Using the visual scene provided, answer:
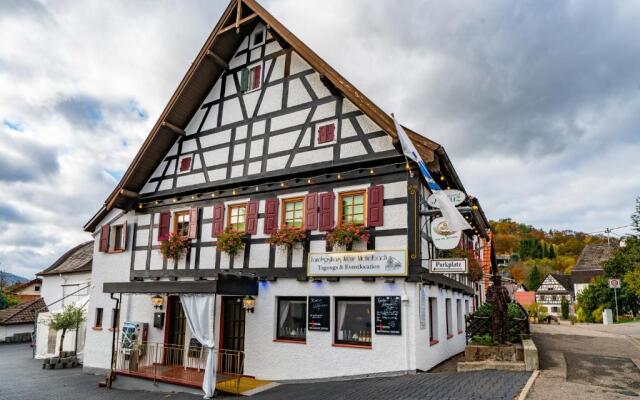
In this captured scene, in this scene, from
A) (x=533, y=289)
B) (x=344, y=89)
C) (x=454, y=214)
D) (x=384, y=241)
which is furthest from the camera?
(x=533, y=289)

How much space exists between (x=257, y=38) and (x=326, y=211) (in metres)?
6.76

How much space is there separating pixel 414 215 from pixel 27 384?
13530 mm

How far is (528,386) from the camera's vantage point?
8586 mm

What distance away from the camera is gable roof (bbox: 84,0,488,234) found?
12.6 metres

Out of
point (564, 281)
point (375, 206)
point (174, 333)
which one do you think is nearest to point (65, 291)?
point (174, 333)

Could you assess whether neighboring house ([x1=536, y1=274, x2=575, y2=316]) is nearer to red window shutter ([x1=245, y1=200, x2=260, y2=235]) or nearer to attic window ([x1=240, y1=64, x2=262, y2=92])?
red window shutter ([x1=245, y1=200, x2=260, y2=235])

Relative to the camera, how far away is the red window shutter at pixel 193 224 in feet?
49.0

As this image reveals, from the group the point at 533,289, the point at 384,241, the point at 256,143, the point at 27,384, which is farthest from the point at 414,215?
the point at 533,289

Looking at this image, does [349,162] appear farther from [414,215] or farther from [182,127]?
[182,127]

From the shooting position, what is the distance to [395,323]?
10.9 meters

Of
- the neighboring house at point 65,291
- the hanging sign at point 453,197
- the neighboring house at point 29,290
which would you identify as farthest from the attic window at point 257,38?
the neighboring house at point 29,290

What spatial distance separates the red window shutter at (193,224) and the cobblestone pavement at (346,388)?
4.85 metres

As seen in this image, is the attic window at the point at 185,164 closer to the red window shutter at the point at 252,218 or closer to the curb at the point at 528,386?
the red window shutter at the point at 252,218

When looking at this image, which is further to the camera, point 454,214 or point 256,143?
point 256,143
